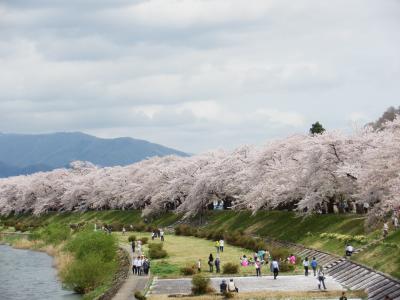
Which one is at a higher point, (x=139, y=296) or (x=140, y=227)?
(x=140, y=227)

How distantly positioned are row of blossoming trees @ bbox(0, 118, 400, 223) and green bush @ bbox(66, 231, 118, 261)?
20291 millimetres

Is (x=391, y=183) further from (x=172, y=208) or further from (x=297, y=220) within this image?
(x=172, y=208)

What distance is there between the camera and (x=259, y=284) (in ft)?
160

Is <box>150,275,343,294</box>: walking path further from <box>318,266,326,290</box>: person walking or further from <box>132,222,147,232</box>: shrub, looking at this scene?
<box>132,222,147,232</box>: shrub

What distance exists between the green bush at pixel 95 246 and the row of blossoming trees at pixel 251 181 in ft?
66.6

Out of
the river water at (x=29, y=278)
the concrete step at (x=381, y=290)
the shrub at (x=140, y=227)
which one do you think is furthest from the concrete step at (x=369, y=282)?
the shrub at (x=140, y=227)

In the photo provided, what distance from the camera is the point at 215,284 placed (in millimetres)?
49219

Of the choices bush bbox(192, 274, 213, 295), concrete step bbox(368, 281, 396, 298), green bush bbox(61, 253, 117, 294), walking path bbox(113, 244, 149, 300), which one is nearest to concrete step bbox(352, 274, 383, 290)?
concrete step bbox(368, 281, 396, 298)

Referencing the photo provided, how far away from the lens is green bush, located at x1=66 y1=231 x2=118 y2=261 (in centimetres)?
6312

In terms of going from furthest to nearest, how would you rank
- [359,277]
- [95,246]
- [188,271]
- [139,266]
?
[95,246]
[139,266]
[188,271]
[359,277]

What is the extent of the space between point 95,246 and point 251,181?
32.9m

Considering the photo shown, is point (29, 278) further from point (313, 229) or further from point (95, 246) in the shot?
point (313, 229)

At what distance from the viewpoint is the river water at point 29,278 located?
5753cm

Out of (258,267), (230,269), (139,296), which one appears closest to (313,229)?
(230,269)
